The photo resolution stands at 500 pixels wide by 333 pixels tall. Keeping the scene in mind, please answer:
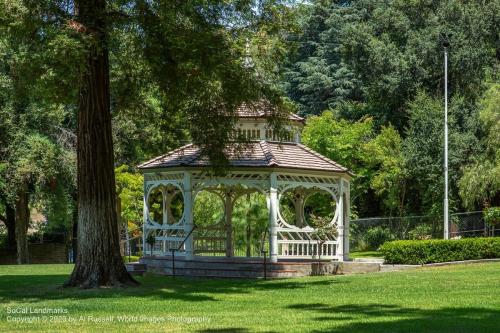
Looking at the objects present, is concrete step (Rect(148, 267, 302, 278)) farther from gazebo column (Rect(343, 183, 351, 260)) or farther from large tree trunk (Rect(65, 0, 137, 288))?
large tree trunk (Rect(65, 0, 137, 288))

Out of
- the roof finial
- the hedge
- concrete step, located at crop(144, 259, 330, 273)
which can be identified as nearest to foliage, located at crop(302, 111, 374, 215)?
the hedge

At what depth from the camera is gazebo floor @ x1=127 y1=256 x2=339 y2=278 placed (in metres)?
25.8

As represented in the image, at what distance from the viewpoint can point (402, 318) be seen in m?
13.9

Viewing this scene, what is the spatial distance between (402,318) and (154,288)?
8881 millimetres

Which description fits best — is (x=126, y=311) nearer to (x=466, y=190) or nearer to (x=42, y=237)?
(x=466, y=190)

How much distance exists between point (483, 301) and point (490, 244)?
13.8 meters

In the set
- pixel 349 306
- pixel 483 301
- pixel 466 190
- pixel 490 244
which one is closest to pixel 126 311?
pixel 349 306

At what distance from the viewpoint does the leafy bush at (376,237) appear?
1783 inches

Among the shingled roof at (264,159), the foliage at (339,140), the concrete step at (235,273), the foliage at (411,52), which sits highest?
the foliage at (411,52)

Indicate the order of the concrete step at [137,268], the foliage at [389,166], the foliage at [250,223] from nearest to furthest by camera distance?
the concrete step at [137,268] < the foliage at [250,223] < the foliage at [389,166]

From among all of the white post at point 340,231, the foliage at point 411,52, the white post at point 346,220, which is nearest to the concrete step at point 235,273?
the white post at point 340,231

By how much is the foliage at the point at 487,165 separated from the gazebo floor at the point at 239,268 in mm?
15581

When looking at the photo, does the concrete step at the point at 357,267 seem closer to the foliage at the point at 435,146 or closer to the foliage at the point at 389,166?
the foliage at the point at 435,146

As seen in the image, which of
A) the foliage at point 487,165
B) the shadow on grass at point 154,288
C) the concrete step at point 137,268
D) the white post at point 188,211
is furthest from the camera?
the foliage at point 487,165
